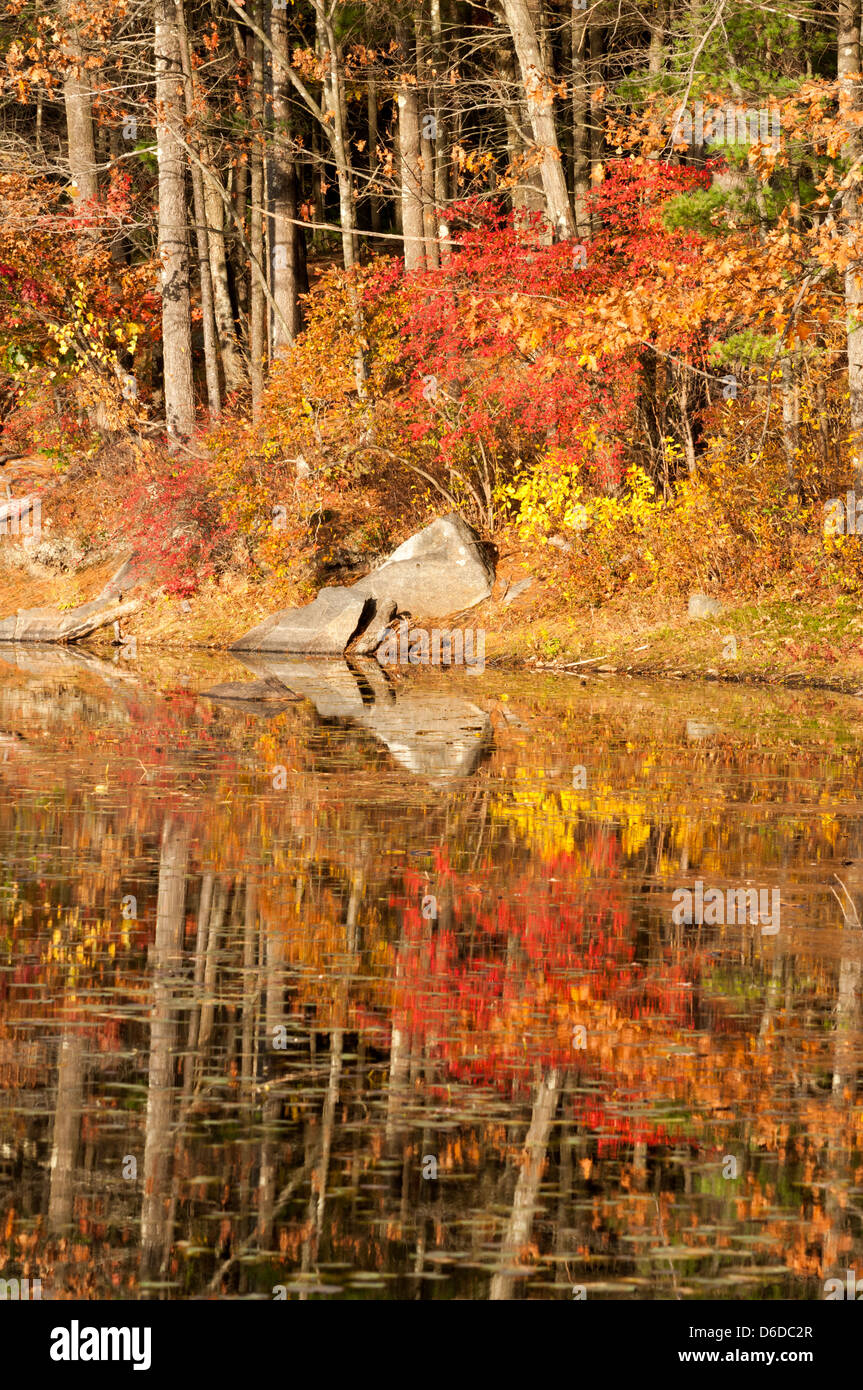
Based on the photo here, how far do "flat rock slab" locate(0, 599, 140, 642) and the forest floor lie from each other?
0.27 meters

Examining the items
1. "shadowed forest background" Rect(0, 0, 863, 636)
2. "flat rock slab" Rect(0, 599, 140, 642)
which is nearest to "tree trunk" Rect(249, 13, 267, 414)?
"shadowed forest background" Rect(0, 0, 863, 636)

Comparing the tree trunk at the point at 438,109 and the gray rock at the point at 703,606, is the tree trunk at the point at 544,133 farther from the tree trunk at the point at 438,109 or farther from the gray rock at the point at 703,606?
the gray rock at the point at 703,606

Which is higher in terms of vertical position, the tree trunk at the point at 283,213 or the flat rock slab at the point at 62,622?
the tree trunk at the point at 283,213

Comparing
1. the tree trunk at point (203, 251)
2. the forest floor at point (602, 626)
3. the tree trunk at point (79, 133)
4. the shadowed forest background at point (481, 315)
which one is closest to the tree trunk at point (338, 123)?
the shadowed forest background at point (481, 315)

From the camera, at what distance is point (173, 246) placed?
3172cm

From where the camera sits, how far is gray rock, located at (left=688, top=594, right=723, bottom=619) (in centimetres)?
2217

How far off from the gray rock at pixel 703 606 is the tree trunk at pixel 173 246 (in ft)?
39.9

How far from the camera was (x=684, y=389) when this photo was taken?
938 inches

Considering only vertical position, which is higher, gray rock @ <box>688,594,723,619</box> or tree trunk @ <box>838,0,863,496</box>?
tree trunk @ <box>838,0,863,496</box>

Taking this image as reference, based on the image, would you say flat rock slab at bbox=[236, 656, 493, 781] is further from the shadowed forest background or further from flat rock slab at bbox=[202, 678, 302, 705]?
the shadowed forest background

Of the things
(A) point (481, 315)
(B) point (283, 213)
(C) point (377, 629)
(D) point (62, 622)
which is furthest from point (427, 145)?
(C) point (377, 629)

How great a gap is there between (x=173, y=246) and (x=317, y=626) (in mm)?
10151

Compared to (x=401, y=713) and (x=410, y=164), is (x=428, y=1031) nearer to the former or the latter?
(x=401, y=713)

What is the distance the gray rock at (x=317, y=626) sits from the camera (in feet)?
83.6
